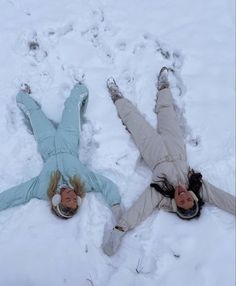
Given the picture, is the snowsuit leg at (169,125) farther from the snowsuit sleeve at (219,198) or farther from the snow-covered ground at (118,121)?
the snowsuit sleeve at (219,198)

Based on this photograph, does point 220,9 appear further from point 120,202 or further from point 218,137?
point 120,202

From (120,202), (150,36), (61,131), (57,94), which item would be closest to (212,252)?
(120,202)

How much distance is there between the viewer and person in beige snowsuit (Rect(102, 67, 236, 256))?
15.0 feet

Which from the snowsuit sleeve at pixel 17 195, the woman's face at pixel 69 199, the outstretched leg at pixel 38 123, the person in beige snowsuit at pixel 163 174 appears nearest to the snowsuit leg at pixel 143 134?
the person in beige snowsuit at pixel 163 174

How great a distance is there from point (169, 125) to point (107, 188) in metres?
1.07

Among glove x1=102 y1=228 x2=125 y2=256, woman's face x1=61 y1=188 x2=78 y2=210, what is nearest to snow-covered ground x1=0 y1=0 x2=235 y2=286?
glove x1=102 y1=228 x2=125 y2=256

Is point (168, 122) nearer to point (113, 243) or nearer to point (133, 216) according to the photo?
point (133, 216)

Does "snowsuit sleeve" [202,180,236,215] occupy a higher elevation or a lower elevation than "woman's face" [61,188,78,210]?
lower

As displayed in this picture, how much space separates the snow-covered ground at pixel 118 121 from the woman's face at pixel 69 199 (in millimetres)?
225

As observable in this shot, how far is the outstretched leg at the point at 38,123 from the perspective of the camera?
4879 millimetres

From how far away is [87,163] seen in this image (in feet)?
16.3

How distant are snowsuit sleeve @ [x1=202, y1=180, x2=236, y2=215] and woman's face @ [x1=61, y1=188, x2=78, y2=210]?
54.1 inches

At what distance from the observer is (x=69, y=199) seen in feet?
14.5

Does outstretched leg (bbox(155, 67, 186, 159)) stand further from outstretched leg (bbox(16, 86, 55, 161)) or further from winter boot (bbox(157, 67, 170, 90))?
outstretched leg (bbox(16, 86, 55, 161))
